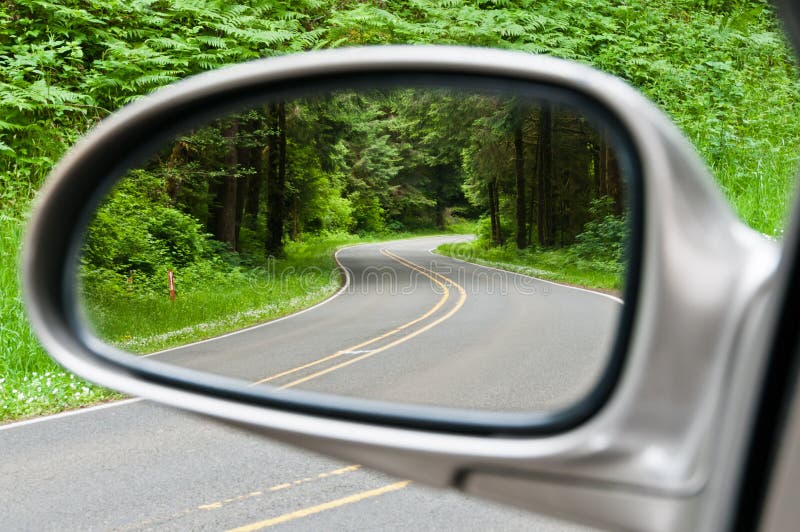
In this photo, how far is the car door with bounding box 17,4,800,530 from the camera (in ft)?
2.83

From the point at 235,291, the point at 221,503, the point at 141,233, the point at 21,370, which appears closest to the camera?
the point at 141,233

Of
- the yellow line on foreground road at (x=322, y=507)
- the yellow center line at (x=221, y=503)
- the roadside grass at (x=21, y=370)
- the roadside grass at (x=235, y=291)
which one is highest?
the roadside grass at (x=235, y=291)

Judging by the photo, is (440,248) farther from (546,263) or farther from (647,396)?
(647,396)

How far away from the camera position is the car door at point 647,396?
2.83 feet

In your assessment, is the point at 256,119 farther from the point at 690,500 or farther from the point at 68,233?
the point at 690,500

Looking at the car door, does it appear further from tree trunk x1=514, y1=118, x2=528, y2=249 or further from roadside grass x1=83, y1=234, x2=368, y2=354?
roadside grass x1=83, y1=234, x2=368, y2=354

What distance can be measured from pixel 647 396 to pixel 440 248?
1111 mm

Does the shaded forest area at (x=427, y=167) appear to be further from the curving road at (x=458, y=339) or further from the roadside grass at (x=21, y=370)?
the roadside grass at (x=21, y=370)

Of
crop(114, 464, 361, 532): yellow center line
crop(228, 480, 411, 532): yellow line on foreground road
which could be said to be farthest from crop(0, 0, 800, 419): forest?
crop(114, 464, 361, 532): yellow center line

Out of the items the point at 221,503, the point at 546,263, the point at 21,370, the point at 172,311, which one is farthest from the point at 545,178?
the point at 21,370

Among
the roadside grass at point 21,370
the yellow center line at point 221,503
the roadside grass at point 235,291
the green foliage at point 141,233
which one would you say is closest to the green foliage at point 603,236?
the roadside grass at point 235,291

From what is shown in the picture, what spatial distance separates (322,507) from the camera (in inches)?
176

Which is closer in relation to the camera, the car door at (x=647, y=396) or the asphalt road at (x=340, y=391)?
the car door at (x=647, y=396)

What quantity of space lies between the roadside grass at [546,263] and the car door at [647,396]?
0.19 m
